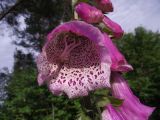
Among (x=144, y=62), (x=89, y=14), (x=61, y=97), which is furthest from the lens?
(x=144, y=62)

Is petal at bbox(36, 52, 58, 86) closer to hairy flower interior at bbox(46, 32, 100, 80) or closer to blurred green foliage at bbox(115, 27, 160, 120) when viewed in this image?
hairy flower interior at bbox(46, 32, 100, 80)

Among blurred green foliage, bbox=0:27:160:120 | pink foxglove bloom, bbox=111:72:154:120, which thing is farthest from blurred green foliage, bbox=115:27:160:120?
pink foxglove bloom, bbox=111:72:154:120

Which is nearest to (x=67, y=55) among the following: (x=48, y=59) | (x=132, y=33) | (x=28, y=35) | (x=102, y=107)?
(x=48, y=59)

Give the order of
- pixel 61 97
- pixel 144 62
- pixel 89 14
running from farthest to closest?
pixel 144 62, pixel 61 97, pixel 89 14

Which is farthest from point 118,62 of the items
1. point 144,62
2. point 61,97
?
point 144,62

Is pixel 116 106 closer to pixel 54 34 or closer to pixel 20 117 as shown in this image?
pixel 54 34

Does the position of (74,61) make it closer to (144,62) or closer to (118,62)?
(118,62)
